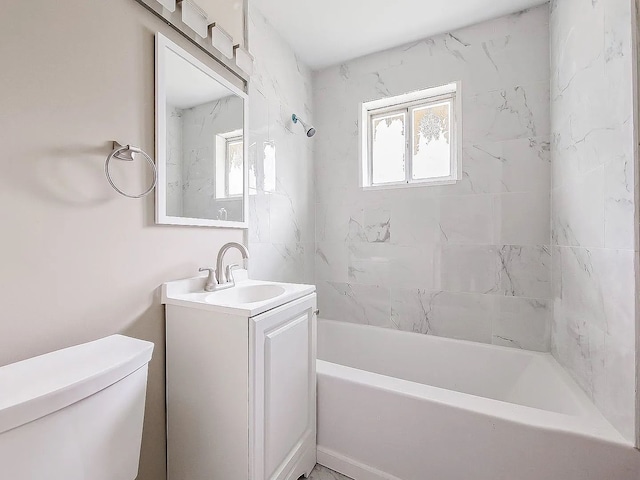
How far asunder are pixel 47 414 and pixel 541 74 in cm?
273

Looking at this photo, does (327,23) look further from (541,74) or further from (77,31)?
(77,31)

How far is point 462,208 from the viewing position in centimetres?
204

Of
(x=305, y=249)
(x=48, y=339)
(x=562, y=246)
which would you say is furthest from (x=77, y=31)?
(x=562, y=246)

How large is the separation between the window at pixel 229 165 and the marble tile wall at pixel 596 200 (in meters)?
1.66

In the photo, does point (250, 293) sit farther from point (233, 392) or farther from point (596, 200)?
point (596, 200)

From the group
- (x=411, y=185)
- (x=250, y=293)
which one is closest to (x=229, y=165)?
(x=250, y=293)

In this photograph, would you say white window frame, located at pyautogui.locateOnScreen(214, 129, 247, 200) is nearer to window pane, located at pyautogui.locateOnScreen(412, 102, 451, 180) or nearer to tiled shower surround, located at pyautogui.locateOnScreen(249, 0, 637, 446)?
tiled shower surround, located at pyautogui.locateOnScreen(249, 0, 637, 446)

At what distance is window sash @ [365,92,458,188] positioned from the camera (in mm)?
2152

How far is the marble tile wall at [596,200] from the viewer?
0.98 metres

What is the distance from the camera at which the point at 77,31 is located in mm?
938

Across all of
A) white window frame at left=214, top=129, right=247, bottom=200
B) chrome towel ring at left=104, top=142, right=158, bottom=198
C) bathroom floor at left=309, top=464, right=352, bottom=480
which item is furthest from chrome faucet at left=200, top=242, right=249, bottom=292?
bathroom floor at left=309, top=464, right=352, bottom=480

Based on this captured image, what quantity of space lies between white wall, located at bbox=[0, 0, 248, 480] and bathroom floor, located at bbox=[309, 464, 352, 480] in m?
0.72

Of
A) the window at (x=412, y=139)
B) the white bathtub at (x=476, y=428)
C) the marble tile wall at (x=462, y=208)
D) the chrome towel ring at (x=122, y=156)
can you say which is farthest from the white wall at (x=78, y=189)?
the window at (x=412, y=139)

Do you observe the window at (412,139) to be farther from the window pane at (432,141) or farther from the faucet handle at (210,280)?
the faucet handle at (210,280)
